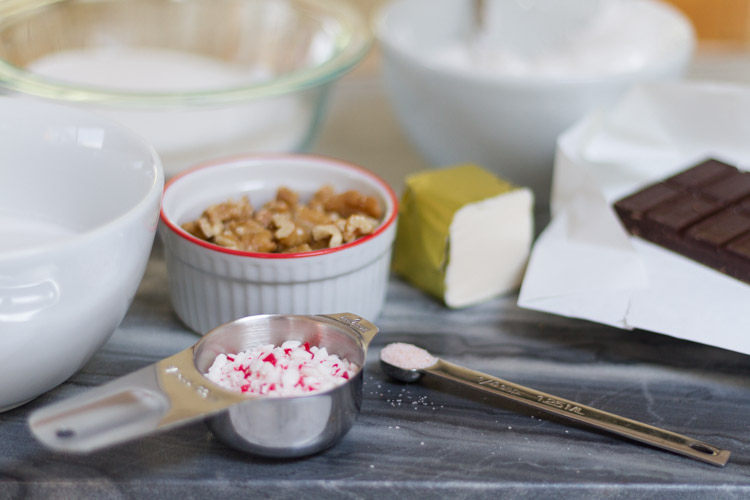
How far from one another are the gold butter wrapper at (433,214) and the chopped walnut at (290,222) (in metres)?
0.06

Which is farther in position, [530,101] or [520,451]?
[530,101]

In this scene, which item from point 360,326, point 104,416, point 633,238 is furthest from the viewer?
point 633,238

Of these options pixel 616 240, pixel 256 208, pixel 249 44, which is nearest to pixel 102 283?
pixel 256 208

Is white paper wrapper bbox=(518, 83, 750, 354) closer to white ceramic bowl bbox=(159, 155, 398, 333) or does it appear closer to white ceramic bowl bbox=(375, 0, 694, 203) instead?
white ceramic bowl bbox=(375, 0, 694, 203)

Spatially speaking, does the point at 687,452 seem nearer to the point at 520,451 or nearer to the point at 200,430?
the point at 520,451

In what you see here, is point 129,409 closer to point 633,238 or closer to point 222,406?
point 222,406

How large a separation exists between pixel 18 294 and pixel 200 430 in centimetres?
21

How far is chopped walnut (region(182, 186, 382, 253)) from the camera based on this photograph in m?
0.84

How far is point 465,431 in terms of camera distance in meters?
0.76

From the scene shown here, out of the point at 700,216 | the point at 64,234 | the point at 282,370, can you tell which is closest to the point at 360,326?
the point at 282,370

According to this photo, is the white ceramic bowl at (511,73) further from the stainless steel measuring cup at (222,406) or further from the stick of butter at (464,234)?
the stainless steel measuring cup at (222,406)

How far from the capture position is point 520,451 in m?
0.73

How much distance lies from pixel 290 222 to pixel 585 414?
0.34 meters

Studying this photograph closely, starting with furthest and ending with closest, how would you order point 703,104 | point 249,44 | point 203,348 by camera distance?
point 249,44 < point 703,104 < point 203,348
